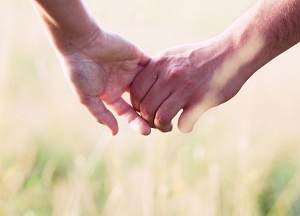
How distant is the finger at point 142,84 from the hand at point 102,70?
19mm

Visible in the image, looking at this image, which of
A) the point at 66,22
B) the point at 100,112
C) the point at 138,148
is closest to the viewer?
the point at 66,22

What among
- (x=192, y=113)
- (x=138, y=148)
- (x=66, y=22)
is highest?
(x=66, y=22)

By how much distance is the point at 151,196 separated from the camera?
7.27 feet

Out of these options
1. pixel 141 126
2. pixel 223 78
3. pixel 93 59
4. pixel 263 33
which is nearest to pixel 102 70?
pixel 93 59

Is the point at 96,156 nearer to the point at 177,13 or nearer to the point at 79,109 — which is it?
the point at 79,109

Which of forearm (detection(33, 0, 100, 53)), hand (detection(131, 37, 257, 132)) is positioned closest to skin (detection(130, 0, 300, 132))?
hand (detection(131, 37, 257, 132))

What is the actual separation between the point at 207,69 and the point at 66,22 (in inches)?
14.7

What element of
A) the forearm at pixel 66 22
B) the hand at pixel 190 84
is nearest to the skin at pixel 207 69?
the hand at pixel 190 84

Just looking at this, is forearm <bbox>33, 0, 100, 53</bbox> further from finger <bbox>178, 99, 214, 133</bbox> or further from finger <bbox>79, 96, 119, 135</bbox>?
finger <bbox>178, 99, 214, 133</bbox>

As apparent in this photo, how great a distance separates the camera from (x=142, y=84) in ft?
7.57

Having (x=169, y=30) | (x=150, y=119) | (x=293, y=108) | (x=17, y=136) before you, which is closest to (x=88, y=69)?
(x=150, y=119)

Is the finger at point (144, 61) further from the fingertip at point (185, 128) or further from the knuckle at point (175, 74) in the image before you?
the fingertip at point (185, 128)

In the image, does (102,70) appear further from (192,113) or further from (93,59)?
(192,113)

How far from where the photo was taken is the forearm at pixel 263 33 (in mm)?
2164
